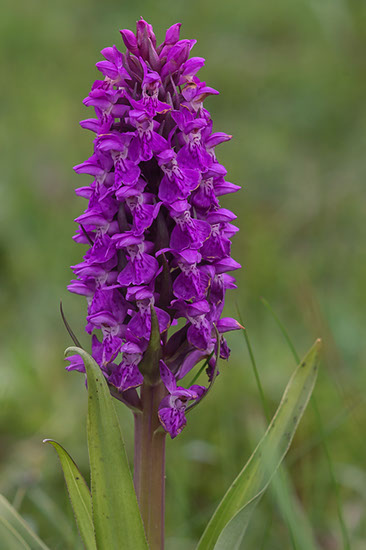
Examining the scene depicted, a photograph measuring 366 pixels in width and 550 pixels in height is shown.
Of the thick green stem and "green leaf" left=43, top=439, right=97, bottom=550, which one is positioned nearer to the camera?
"green leaf" left=43, top=439, right=97, bottom=550

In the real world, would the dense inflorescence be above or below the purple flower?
Result: above

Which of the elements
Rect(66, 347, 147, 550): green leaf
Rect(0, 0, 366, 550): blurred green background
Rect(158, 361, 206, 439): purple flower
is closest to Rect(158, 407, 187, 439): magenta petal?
Rect(158, 361, 206, 439): purple flower

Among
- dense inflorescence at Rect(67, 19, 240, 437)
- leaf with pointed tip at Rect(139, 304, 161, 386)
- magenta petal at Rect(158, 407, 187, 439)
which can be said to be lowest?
magenta petal at Rect(158, 407, 187, 439)

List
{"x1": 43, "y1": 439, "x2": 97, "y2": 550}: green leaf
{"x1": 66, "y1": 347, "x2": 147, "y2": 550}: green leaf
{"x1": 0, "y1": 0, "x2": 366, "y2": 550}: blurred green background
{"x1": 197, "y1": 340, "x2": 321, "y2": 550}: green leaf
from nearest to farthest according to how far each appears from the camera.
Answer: {"x1": 66, "y1": 347, "x2": 147, "y2": 550}: green leaf
{"x1": 43, "y1": 439, "x2": 97, "y2": 550}: green leaf
{"x1": 197, "y1": 340, "x2": 321, "y2": 550}: green leaf
{"x1": 0, "y1": 0, "x2": 366, "y2": 550}: blurred green background

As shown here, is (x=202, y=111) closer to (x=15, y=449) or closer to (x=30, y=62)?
(x=15, y=449)

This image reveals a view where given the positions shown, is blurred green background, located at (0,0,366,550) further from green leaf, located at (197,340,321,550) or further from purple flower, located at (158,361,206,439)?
purple flower, located at (158,361,206,439)

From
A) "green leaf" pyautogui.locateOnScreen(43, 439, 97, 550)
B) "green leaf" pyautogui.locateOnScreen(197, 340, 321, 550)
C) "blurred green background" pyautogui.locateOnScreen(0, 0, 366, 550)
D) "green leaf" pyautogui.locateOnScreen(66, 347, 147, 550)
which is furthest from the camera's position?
"blurred green background" pyautogui.locateOnScreen(0, 0, 366, 550)

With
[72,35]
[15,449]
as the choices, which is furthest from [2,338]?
[72,35]

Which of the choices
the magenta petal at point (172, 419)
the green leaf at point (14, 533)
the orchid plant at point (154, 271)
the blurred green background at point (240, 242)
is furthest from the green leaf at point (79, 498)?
the blurred green background at point (240, 242)
